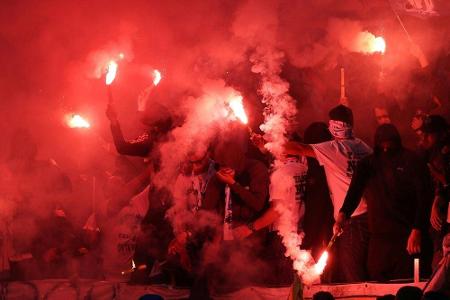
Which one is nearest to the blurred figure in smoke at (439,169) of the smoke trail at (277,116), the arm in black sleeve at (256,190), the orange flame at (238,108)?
the smoke trail at (277,116)

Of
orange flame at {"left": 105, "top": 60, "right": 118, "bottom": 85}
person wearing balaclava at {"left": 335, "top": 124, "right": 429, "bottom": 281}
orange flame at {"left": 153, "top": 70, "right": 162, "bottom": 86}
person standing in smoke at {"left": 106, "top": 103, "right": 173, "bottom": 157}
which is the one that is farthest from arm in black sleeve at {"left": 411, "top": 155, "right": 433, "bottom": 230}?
orange flame at {"left": 105, "top": 60, "right": 118, "bottom": 85}

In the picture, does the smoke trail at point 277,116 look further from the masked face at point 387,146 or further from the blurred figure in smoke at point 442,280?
the blurred figure in smoke at point 442,280

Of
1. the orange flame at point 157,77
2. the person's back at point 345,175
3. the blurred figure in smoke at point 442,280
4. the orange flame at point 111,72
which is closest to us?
the blurred figure in smoke at point 442,280

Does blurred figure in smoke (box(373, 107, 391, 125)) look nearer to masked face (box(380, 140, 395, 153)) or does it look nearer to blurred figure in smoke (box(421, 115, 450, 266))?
blurred figure in smoke (box(421, 115, 450, 266))

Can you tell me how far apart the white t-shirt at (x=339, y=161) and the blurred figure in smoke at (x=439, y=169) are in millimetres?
653

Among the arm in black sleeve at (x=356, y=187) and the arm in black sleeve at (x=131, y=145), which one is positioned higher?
the arm in black sleeve at (x=131, y=145)

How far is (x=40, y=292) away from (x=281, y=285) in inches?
98.2

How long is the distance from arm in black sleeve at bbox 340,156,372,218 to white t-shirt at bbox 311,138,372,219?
30 centimetres

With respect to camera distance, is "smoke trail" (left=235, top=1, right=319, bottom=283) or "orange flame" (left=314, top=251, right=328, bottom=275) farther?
"smoke trail" (left=235, top=1, right=319, bottom=283)

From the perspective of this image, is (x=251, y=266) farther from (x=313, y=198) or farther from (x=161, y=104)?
(x=161, y=104)

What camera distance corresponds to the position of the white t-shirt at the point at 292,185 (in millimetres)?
8422

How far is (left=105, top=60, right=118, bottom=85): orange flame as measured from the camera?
33.5 feet

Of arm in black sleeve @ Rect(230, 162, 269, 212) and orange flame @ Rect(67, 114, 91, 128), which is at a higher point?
orange flame @ Rect(67, 114, 91, 128)

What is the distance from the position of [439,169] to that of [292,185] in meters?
1.43
